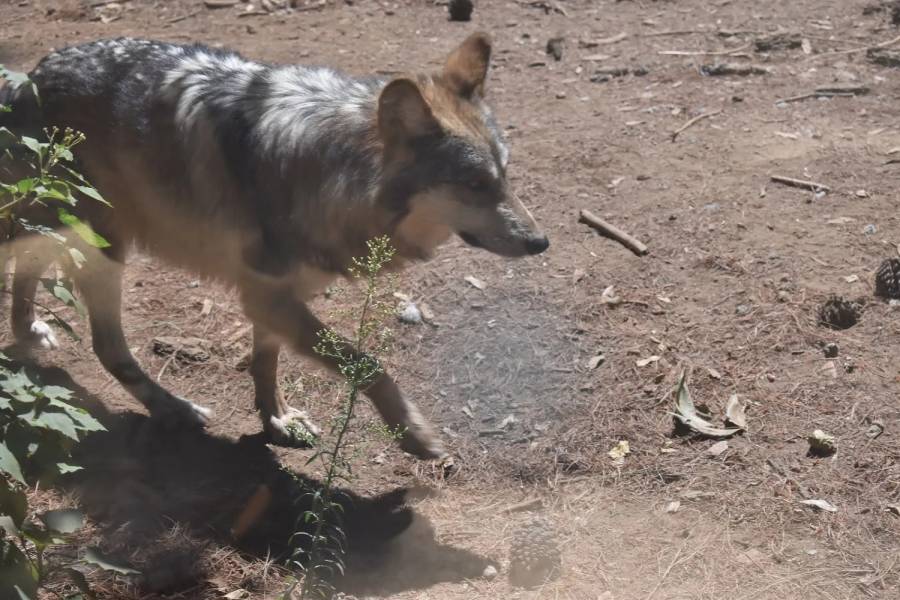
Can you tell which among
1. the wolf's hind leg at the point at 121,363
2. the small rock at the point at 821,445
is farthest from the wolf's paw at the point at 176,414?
the small rock at the point at 821,445

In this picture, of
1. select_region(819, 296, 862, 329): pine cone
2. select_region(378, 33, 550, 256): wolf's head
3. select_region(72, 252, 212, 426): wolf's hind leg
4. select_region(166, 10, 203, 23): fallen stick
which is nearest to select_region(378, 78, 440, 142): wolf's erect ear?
select_region(378, 33, 550, 256): wolf's head

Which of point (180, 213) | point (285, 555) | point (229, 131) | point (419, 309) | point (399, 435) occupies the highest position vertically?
point (229, 131)

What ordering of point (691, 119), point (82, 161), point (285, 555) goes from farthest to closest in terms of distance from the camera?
1. point (691, 119)
2. point (82, 161)
3. point (285, 555)

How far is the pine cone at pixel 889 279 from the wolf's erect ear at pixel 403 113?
9.20 feet

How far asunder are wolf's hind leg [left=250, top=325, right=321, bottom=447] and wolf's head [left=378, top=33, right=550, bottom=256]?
1.01 meters

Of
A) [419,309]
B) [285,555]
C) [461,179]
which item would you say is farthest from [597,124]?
[285,555]

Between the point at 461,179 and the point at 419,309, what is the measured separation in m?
1.53

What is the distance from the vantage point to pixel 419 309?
6117 millimetres

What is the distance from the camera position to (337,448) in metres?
3.60

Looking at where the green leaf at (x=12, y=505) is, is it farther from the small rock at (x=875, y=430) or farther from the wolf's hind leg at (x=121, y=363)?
the small rock at (x=875, y=430)

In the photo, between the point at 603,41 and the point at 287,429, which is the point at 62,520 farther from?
the point at 603,41

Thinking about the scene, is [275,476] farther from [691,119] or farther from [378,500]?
[691,119]

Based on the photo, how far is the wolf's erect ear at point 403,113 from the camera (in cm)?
443

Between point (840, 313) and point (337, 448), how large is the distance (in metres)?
3.30
